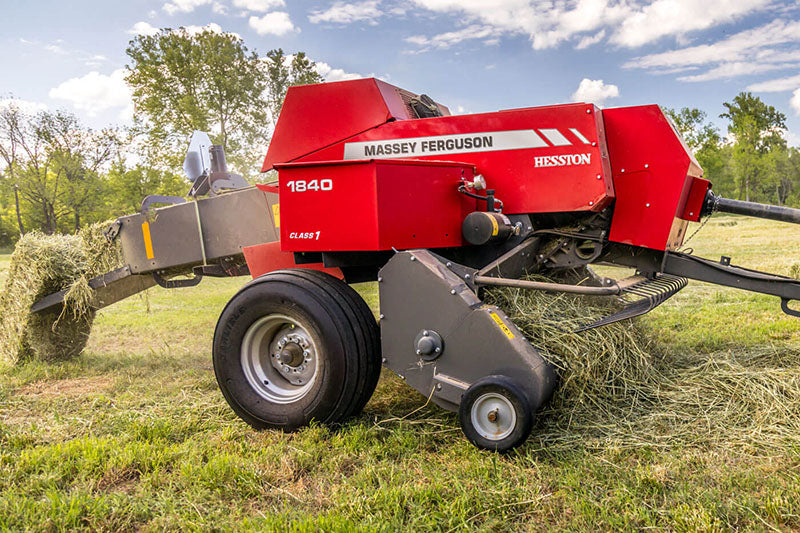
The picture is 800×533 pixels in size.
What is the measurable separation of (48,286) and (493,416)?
4773mm

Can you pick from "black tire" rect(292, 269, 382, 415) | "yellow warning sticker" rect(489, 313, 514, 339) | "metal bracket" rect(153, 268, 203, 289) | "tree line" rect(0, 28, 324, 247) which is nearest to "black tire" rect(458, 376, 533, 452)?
"yellow warning sticker" rect(489, 313, 514, 339)

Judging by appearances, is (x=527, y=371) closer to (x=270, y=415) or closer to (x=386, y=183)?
(x=386, y=183)

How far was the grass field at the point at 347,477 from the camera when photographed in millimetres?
2482

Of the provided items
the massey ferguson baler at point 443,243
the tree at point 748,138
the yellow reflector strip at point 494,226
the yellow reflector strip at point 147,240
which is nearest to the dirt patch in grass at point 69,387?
the yellow reflector strip at point 147,240

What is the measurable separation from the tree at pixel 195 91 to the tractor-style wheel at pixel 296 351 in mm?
20933

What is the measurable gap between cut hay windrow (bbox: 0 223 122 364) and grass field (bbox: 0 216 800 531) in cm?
144

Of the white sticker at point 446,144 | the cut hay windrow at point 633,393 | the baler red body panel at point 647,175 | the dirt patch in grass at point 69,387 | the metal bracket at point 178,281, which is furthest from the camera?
the metal bracket at point 178,281

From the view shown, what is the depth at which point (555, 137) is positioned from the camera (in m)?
4.00

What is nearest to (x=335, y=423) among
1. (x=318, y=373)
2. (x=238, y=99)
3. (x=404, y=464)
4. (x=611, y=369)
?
(x=318, y=373)

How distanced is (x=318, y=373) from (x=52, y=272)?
361cm

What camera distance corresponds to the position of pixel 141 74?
972 inches

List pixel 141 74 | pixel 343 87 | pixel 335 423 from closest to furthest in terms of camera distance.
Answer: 1. pixel 335 423
2. pixel 343 87
3. pixel 141 74

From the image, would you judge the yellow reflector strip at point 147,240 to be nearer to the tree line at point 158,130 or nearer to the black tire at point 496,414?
the black tire at point 496,414

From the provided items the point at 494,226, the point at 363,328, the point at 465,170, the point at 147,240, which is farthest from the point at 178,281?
the point at 494,226
